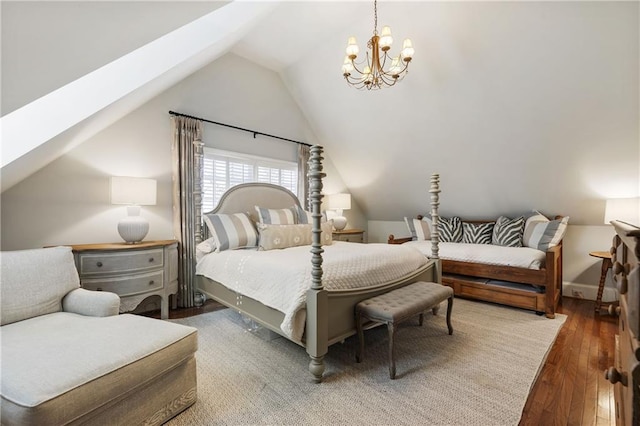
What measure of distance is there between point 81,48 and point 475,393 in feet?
8.78

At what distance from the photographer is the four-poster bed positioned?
6.22 ft

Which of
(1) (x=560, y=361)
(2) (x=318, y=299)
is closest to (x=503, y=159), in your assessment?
(1) (x=560, y=361)

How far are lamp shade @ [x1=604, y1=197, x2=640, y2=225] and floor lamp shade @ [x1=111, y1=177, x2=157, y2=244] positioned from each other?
185 inches

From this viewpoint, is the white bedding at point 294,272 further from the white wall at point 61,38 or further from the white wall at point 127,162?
the white wall at point 61,38

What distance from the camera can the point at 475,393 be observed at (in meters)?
1.74

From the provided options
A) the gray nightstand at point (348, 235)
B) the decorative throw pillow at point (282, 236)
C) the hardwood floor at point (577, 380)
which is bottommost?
the hardwood floor at point (577, 380)

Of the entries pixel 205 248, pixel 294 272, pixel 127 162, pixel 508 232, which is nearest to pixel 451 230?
pixel 508 232

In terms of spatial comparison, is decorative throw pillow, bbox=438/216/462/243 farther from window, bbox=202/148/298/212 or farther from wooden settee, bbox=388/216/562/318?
window, bbox=202/148/298/212

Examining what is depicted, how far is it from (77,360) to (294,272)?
1.22 m

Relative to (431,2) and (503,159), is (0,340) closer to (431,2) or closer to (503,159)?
(431,2)

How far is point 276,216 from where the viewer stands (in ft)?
11.8

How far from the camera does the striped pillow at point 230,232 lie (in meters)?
3.08

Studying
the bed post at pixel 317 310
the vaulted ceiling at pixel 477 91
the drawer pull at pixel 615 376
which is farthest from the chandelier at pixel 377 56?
the drawer pull at pixel 615 376

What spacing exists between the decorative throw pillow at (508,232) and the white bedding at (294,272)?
1650 millimetres
